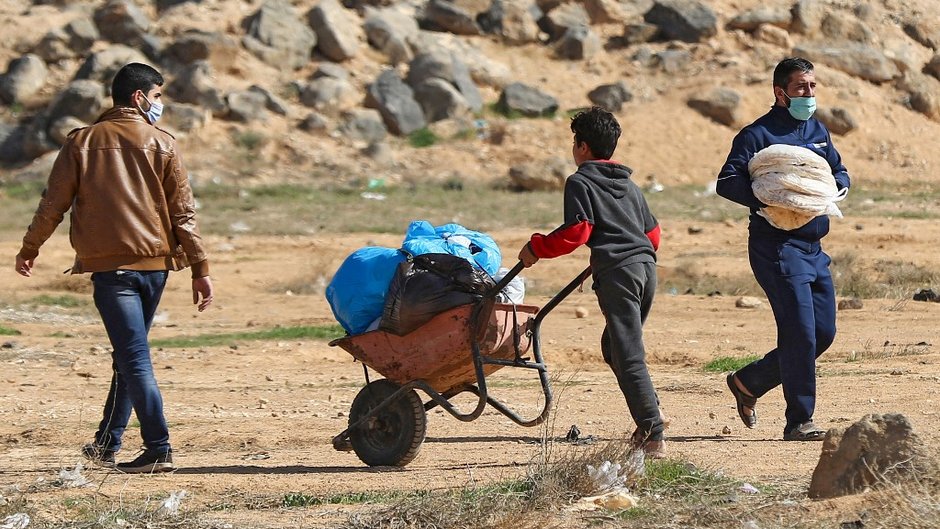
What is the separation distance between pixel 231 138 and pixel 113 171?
21.0 metres

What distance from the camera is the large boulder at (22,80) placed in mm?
28375

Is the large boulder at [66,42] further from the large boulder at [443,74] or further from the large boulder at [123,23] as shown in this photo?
the large boulder at [443,74]

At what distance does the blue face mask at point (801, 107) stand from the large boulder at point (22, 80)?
2407 cm

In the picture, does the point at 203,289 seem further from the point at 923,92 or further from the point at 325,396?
the point at 923,92

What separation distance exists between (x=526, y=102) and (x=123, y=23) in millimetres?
8648

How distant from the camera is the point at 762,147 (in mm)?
6805

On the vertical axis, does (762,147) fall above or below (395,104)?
below

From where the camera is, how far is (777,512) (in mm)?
4730

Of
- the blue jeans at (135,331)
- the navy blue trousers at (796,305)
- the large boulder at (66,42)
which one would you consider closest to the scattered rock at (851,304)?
the navy blue trousers at (796,305)

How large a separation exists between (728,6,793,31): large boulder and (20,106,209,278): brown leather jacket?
2754 cm

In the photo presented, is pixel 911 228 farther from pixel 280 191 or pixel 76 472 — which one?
pixel 76 472

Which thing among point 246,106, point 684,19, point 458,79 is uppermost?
point 684,19

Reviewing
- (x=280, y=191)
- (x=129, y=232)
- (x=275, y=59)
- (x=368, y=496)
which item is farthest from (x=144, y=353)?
(x=275, y=59)

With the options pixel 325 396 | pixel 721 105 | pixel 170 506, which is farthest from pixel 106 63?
pixel 170 506
